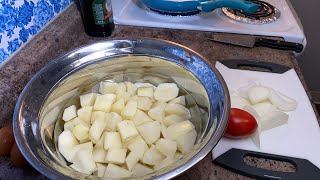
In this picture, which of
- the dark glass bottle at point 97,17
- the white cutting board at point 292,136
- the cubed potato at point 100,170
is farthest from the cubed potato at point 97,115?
the dark glass bottle at point 97,17

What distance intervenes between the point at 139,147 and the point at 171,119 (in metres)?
0.10

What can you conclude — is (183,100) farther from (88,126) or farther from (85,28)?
(85,28)

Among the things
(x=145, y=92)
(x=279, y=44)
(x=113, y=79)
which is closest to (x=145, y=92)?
(x=145, y=92)

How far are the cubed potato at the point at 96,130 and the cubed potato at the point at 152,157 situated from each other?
10cm

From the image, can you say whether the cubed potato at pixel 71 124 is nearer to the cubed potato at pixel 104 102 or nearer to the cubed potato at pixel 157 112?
the cubed potato at pixel 104 102

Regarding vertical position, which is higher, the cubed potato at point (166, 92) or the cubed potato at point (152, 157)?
the cubed potato at point (166, 92)

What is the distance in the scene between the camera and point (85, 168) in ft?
1.82

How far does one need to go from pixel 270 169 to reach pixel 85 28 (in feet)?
2.14

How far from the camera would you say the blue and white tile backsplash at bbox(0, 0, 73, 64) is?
0.70 metres

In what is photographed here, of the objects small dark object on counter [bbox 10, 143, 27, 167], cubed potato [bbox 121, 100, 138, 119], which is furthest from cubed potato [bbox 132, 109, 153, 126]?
small dark object on counter [bbox 10, 143, 27, 167]

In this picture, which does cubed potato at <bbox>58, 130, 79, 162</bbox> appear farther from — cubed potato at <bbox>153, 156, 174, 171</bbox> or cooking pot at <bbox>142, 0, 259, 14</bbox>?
cooking pot at <bbox>142, 0, 259, 14</bbox>

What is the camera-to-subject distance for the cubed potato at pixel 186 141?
580mm

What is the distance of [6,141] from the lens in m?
0.59

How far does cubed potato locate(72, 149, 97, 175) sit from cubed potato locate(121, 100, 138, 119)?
12 centimetres
